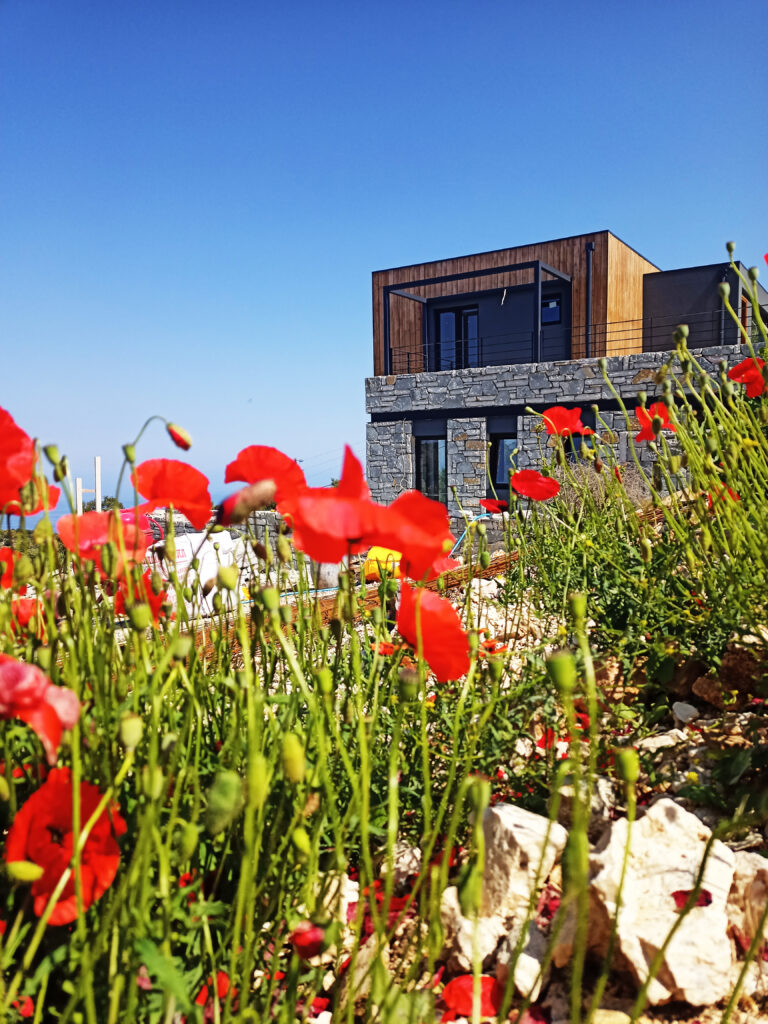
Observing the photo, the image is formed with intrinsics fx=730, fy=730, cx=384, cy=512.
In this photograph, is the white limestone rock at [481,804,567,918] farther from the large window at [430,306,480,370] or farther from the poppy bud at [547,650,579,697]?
the large window at [430,306,480,370]

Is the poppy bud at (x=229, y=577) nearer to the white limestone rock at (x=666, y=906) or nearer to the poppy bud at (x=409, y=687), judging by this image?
the poppy bud at (x=409, y=687)

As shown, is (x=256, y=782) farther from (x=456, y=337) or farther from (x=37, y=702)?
(x=456, y=337)

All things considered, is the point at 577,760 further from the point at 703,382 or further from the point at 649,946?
the point at 703,382

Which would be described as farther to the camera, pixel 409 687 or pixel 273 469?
pixel 273 469

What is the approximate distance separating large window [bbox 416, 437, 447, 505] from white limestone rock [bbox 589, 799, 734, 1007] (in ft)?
49.6

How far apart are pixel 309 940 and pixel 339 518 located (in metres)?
0.48

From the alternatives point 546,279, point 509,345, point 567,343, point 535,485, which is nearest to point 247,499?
point 535,485

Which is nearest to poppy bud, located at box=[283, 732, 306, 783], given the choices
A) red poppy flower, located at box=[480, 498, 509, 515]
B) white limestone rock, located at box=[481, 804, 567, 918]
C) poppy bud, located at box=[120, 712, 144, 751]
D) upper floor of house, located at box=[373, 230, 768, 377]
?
poppy bud, located at box=[120, 712, 144, 751]

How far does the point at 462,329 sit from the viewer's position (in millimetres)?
21516

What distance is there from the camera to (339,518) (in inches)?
33.1

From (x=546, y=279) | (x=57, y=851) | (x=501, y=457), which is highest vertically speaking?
(x=546, y=279)

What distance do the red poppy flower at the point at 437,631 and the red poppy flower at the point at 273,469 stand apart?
233mm

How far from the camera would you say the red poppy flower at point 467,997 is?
3.35 feet

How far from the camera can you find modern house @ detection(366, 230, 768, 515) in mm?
14383
